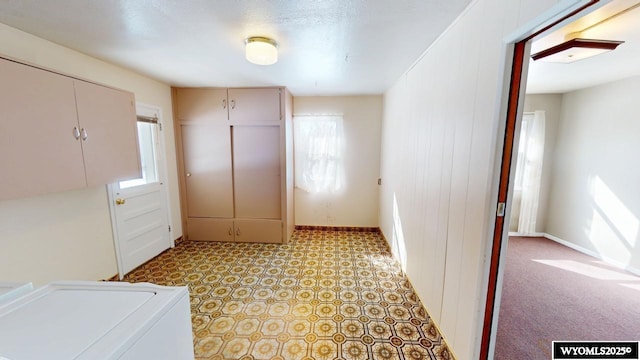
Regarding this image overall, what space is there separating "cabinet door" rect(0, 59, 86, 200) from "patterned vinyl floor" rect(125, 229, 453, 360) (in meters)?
1.44

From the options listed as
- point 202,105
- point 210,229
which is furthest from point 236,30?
point 210,229

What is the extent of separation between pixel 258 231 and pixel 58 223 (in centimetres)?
208

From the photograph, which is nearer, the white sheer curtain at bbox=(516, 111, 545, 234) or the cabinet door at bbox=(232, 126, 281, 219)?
the cabinet door at bbox=(232, 126, 281, 219)

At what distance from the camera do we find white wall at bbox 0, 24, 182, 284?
5.61 ft

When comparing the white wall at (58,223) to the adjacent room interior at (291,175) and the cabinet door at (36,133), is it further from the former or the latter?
the cabinet door at (36,133)

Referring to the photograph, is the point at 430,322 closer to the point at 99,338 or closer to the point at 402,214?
the point at 402,214

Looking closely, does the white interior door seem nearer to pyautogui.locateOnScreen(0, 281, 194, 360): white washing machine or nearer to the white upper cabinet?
the white upper cabinet

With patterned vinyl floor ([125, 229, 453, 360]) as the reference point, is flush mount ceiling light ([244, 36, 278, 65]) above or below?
above

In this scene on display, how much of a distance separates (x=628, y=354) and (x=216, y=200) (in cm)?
426

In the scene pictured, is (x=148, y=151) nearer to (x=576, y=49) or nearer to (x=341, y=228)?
(x=341, y=228)

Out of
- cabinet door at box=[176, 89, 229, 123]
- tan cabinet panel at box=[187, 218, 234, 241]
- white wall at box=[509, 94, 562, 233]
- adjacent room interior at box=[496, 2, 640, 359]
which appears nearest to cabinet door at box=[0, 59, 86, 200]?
cabinet door at box=[176, 89, 229, 123]

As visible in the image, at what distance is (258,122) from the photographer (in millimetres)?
3369

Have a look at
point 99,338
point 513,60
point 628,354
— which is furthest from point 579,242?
point 99,338

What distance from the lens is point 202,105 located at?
337 centimetres
